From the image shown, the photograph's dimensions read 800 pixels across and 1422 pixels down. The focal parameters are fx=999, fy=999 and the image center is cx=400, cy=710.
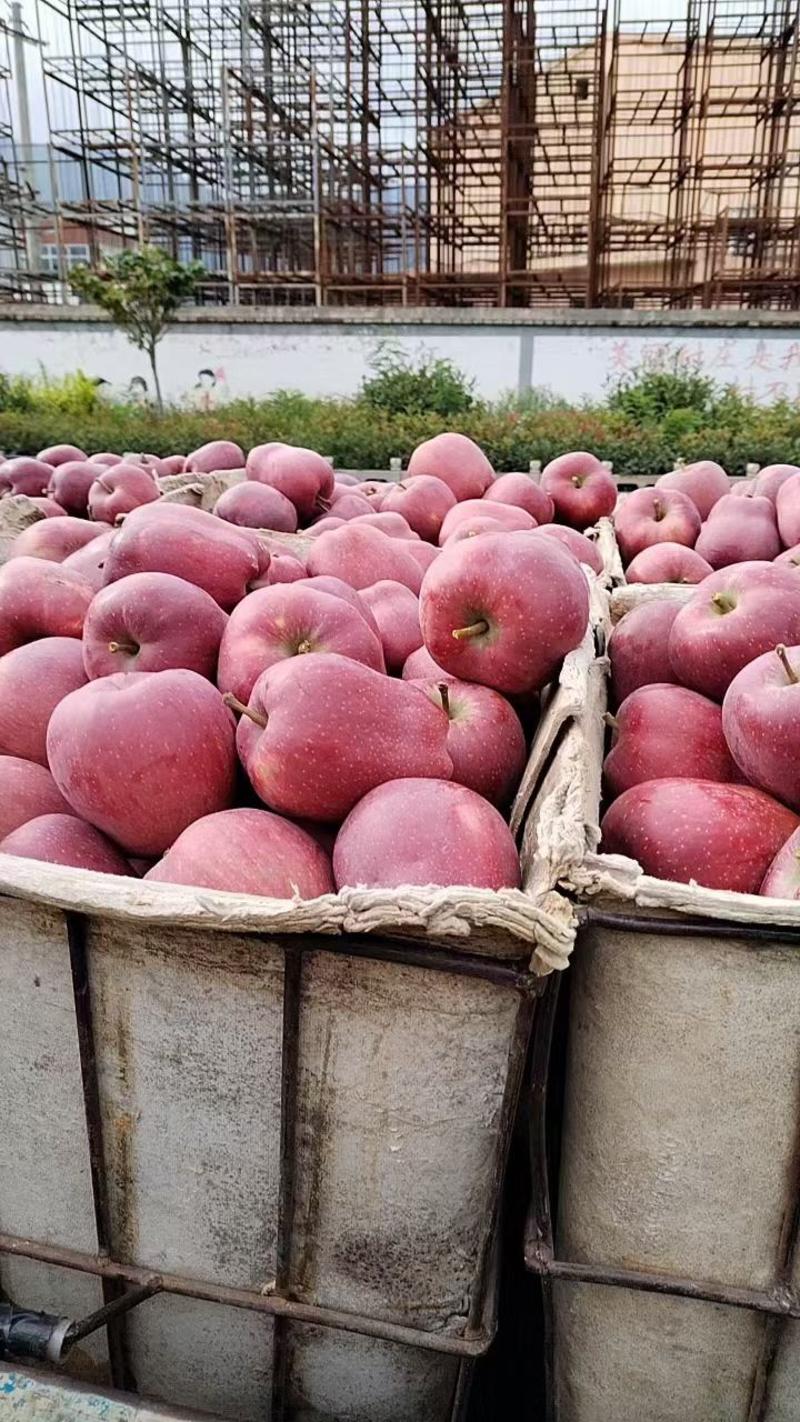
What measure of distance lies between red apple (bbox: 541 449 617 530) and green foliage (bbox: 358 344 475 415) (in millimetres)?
10426

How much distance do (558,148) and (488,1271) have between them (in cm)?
2411

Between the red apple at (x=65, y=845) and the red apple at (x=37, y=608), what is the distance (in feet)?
1.49

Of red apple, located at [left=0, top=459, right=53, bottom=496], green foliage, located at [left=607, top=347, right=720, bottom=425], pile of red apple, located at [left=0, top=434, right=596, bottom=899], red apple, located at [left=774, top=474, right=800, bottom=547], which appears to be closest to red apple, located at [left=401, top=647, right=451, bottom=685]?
pile of red apple, located at [left=0, top=434, right=596, bottom=899]

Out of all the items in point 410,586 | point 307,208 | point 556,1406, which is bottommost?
point 556,1406

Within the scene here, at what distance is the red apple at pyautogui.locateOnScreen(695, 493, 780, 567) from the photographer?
226 centimetres

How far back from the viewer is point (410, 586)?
6.12 ft

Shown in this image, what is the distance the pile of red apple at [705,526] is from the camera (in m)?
2.17

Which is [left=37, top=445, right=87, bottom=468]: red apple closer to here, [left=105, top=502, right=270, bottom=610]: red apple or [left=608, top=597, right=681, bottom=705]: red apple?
[left=105, top=502, right=270, bottom=610]: red apple

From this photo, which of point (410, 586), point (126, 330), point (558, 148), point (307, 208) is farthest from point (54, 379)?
point (410, 586)

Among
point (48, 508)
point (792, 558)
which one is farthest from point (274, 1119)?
point (48, 508)

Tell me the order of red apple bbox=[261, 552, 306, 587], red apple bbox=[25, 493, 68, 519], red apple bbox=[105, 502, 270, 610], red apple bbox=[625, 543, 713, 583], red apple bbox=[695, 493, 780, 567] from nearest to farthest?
red apple bbox=[105, 502, 270, 610] → red apple bbox=[261, 552, 306, 587] → red apple bbox=[625, 543, 713, 583] → red apple bbox=[695, 493, 780, 567] → red apple bbox=[25, 493, 68, 519]

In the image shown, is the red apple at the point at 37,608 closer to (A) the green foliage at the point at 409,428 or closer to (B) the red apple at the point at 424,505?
(B) the red apple at the point at 424,505

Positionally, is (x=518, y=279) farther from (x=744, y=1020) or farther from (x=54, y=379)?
(x=744, y=1020)

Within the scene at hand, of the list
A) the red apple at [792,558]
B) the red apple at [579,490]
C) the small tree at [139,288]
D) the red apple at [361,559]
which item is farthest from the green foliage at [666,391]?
the red apple at [361,559]
